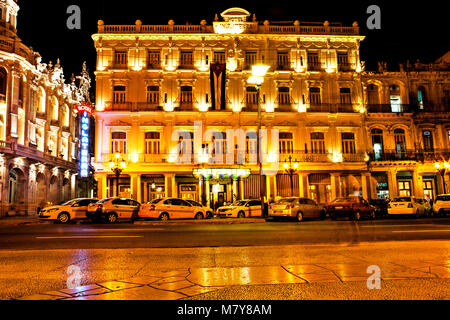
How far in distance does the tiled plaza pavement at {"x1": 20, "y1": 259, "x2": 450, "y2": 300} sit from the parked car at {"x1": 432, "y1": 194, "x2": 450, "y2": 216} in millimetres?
18976

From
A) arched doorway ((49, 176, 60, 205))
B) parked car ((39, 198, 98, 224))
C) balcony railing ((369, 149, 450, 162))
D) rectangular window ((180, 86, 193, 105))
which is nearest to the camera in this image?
parked car ((39, 198, 98, 224))

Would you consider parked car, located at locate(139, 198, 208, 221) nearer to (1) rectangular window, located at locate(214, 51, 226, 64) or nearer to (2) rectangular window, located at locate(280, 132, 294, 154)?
(2) rectangular window, located at locate(280, 132, 294, 154)

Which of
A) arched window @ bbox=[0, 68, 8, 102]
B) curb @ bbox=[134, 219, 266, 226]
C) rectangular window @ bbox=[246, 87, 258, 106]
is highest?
arched window @ bbox=[0, 68, 8, 102]

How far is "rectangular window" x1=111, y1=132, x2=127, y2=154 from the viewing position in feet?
94.0

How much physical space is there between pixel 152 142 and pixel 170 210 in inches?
422

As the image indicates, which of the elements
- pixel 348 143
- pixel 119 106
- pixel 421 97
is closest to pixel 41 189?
pixel 119 106

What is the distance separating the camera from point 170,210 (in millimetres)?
19906

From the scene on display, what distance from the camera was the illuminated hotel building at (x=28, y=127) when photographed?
27.5 meters

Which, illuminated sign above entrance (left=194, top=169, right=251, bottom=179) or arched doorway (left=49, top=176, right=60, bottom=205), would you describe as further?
arched doorway (left=49, top=176, right=60, bottom=205)

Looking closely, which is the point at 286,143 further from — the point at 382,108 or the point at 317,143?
the point at 382,108

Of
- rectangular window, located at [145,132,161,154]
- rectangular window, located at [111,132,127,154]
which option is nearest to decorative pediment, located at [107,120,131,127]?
rectangular window, located at [111,132,127,154]
